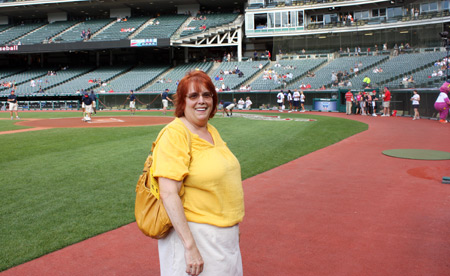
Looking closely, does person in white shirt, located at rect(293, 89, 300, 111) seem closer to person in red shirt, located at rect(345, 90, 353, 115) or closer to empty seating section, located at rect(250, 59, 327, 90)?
person in red shirt, located at rect(345, 90, 353, 115)

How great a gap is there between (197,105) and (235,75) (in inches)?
1700

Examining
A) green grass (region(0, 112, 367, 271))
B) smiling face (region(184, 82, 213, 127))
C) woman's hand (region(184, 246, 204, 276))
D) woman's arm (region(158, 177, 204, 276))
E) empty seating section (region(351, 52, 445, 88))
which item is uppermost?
empty seating section (region(351, 52, 445, 88))

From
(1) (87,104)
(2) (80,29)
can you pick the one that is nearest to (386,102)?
(1) (87,104)

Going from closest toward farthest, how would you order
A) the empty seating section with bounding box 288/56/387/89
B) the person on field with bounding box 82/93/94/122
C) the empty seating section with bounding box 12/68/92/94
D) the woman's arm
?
the woman's arm, the person on field with bounding box 82/93/94/122, the empty seating section with bounding box 288/56/387/89, the empty seating section with bounding box 12/68/92/94

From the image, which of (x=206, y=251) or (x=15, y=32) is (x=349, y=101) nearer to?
(x=206, y=251)

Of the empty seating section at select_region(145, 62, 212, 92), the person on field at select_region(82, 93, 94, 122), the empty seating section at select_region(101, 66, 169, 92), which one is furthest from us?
the empty seating section at select_region(101, 66, 169, 92)

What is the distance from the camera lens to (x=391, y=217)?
6.26m

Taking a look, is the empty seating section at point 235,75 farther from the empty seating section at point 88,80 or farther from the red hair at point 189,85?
the red hair at point 189,85

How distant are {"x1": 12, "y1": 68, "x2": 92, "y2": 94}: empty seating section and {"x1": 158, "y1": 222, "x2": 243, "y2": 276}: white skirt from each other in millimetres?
48676

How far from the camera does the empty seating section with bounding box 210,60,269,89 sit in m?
43.5

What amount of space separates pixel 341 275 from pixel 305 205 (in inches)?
104

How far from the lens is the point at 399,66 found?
122 feet

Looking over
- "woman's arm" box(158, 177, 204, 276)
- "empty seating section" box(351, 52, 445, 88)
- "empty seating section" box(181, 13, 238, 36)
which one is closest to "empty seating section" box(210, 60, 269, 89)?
"empty seating section" box(181, 13, 238, 36)

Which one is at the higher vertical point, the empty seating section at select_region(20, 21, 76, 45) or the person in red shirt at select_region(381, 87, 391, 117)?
the empty seating section at select_region(20, 21, 76, 45)
